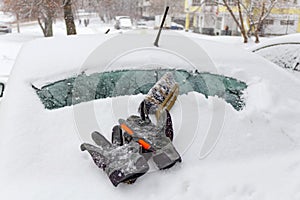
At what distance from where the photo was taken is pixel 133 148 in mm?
1768

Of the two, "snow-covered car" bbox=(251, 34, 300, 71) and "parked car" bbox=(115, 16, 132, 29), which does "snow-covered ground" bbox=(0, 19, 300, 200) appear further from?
"parked car" bbox=(115, 16, 132, 29)

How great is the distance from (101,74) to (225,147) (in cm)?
110

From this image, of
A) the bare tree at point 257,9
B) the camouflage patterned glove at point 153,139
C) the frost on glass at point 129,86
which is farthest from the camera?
the bare tree at point 257,9

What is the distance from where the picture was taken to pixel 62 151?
1789 millimetres

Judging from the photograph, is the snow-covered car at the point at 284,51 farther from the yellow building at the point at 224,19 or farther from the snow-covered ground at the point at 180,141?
the yellow building at the point at 224,19

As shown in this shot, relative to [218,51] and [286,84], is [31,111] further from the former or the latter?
[286,84]

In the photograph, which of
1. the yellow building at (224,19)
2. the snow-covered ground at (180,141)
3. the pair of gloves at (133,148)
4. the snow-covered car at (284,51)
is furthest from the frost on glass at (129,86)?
the yellow building at (224,19)

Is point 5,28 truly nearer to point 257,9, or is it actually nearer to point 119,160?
point 257,9

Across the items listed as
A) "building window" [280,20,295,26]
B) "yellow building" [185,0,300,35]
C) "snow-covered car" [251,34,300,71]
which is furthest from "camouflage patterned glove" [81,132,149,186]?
"building window" [280,20,295,26]

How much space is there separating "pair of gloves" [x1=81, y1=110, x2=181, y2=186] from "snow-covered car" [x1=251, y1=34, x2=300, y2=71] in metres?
2.51

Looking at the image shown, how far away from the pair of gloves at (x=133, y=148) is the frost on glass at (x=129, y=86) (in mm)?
411

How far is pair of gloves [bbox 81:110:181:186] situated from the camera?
161 centimetres

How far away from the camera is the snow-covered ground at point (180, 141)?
1604 mm

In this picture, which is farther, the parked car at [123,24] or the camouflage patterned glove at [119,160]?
the parked car at [123,24]
